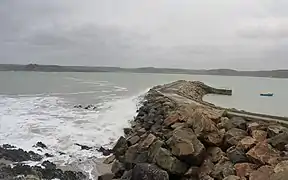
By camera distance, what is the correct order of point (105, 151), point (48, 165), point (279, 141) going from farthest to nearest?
1. point (105, 151)
2. point (48, 165)
3. point (279, 141)

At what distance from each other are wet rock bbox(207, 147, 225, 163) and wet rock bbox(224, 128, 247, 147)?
40 cm

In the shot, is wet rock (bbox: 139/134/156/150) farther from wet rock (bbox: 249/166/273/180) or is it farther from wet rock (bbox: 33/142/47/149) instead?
wet rock (bbox: 33/142/47/149)

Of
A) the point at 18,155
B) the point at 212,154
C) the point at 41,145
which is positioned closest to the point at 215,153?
the point at 212,154

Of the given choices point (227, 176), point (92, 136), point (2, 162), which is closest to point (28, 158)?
point (2, 162)

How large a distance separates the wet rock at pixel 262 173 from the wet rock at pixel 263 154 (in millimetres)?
346

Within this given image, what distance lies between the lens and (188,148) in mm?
8383

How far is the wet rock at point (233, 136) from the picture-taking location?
902 cm

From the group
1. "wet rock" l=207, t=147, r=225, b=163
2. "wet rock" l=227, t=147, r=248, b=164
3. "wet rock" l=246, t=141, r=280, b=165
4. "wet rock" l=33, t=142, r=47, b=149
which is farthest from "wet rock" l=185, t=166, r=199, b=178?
"wet rock" l=33, t=142, r=47, b=149

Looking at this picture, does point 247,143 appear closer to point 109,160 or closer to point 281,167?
point 281,167

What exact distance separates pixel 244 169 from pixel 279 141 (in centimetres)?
134

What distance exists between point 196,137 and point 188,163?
80 cm

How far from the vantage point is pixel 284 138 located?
8.37 m

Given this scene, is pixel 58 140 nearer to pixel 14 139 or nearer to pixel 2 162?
pixel 14 139

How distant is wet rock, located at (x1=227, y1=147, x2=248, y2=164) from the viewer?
26.4 ft
